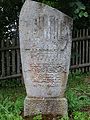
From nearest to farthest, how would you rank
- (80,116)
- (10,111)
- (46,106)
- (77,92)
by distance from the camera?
(80,116)
(46,106)
(10,111)
(77,92)

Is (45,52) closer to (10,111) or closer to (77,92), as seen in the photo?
(10,111)

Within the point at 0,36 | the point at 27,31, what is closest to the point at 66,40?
the point at 27,31

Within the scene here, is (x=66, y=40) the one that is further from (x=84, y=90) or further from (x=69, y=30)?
(x=84, y=90)

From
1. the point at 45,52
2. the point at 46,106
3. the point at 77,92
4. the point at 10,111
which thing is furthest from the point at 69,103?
the point at 77,92

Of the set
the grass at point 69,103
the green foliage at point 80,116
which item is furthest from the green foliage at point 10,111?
the green foliage at point 80,116

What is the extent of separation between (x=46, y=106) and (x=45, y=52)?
2.83ft

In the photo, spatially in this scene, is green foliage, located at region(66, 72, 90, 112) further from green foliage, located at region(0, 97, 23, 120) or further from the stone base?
green foliage, located at region(0, 97, 23, 120)

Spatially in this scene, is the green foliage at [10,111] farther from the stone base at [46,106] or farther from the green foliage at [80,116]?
the green foliage at [80,116]

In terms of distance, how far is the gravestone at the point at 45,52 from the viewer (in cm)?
582

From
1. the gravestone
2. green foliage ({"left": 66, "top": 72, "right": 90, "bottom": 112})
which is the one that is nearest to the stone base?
the gravestone

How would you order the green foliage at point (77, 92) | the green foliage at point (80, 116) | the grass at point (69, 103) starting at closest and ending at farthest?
the green foliage at point (80, 116), the grass at point (69, 103), the green foliage at point (77, 92)

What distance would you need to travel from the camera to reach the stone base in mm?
5930

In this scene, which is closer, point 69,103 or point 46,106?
point 46,106

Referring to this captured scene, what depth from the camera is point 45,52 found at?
5.85m
